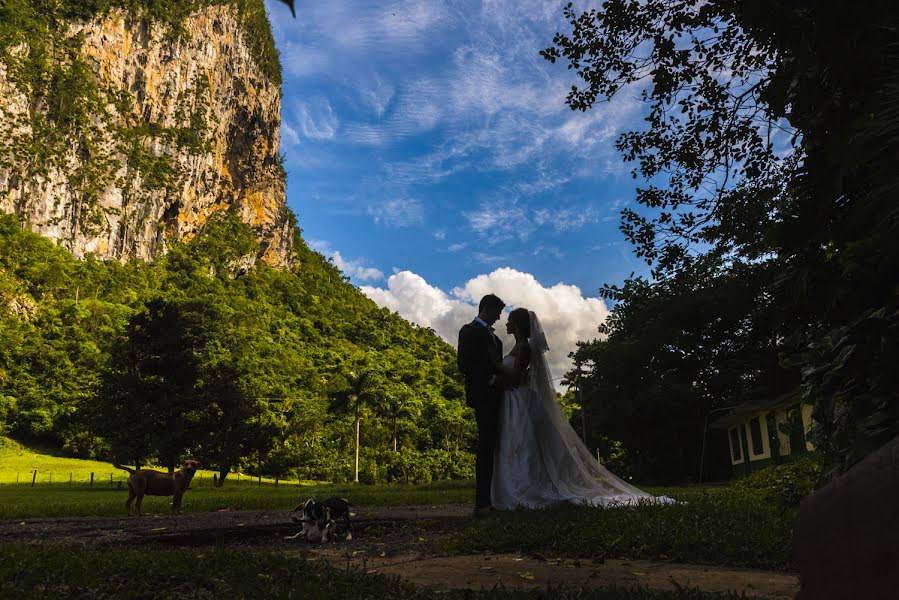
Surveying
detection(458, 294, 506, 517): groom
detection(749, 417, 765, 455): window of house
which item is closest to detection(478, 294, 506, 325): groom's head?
detection(458, 294, 506, 517): groom

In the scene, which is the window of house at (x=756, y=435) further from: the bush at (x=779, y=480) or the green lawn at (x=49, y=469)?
the green lawn at (x=49, y=469)

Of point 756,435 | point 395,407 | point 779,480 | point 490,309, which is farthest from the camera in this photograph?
point 395,407

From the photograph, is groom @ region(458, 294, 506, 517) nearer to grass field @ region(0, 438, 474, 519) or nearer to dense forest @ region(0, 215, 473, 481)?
grass field @ region(0, 438, 474, 519)

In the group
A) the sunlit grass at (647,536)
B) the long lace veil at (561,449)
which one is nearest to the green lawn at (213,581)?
the sunlit grass at (647,536)

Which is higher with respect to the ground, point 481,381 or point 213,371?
point 213,371

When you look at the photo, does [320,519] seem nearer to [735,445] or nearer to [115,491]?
[115,491]

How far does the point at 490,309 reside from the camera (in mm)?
8375

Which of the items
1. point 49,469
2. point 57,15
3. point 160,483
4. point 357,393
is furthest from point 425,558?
point 57,15

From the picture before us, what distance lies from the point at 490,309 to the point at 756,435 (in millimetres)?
27701

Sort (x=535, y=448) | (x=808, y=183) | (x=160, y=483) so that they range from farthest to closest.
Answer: (x=160, y=483) < (x=535, y=448) < (x=808, y=183)

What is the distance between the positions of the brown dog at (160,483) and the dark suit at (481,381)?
644 cm

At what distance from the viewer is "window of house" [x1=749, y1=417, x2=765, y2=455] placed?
3034 centimetres

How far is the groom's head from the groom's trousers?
1.06 meters

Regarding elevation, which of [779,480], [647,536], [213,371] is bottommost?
[647,536]
